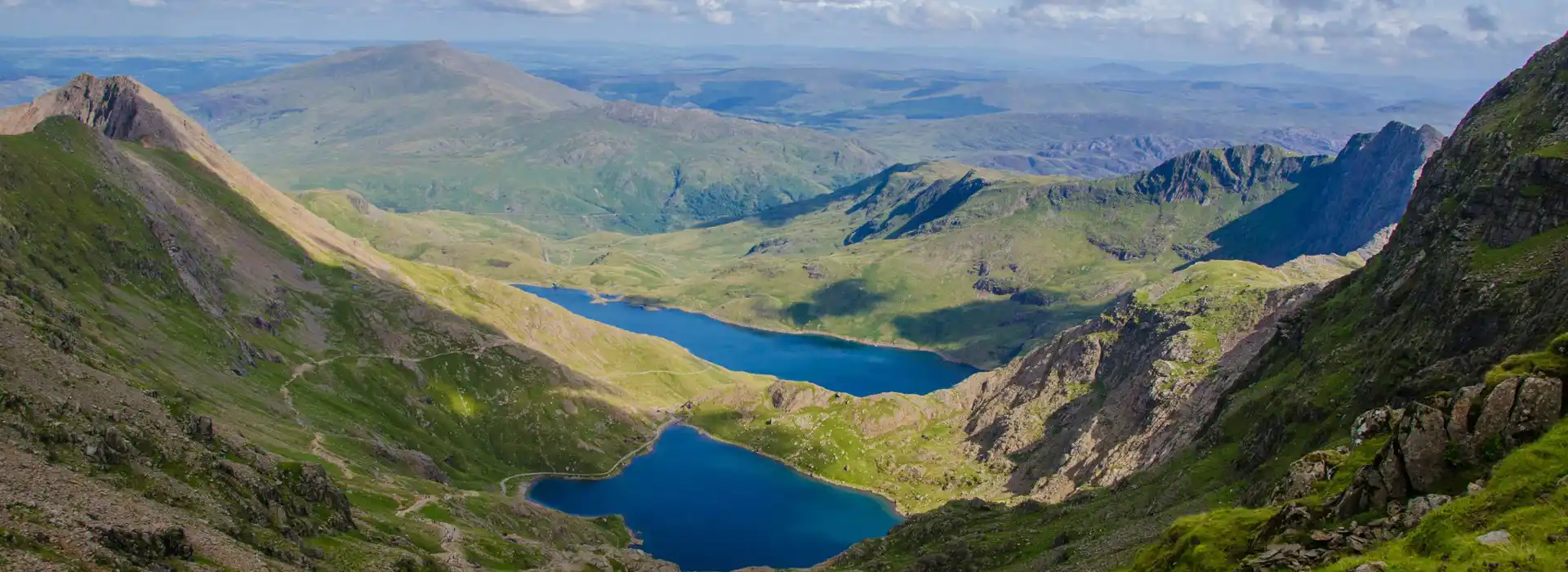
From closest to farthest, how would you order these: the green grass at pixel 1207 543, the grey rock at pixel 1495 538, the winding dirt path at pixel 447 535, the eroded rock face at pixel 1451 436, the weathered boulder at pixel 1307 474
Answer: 1. the grey rock at pixel 1495 538
2. the eroded rock face at pixel 1451 436
3. the green grass at pixel 1207 543
4. the weathered boulder at pixel 1307 474
5. the winding dirt path at pixel 447 535

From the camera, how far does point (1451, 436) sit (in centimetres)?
5284

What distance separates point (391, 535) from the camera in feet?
411

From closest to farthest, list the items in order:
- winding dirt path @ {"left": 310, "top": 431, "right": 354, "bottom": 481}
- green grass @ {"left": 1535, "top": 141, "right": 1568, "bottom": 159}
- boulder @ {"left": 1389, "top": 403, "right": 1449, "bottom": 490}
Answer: boulder @ {"left": 1389, "top": 403, "right": 1449, "bottom": 490} < green grass @ {"left": 1535, "top": 141, "right": 1568, "bottom": 159} < winding dirt path @ {"left": 310, "top": 431, "right": 354, "bottom": 481}

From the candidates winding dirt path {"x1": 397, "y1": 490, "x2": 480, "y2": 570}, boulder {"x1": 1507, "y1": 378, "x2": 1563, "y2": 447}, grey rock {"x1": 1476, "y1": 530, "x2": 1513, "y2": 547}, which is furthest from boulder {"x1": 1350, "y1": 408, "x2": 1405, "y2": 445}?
winding dirt path {"x1": 397, "y1": 490, "x2": 480, "y2": 570}

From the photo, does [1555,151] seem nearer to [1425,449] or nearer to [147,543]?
[1425,449]

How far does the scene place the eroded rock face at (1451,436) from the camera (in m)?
50.8

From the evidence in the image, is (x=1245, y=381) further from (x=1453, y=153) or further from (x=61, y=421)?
(x=61, y=421)

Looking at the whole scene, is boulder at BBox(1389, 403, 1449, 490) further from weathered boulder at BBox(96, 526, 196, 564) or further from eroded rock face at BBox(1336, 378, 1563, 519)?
weathered boulder at BBox(96, 526, 196, 564)

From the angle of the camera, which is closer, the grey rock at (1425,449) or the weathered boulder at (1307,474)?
the grey rock at (1425,449)

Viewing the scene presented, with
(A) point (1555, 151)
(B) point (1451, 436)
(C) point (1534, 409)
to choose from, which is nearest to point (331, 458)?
(B) point (1451, 436)

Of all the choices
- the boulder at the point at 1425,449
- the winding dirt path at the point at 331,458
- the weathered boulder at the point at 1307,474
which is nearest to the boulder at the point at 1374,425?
the weathered boulder at the point at 1307,474

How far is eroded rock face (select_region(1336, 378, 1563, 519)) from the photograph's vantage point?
50812 millimetres

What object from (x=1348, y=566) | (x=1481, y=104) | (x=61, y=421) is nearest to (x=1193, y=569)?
(x=1348, y=566)

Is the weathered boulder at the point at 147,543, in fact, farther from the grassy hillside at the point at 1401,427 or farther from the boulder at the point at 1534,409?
the boulder at the point at 1534,409
